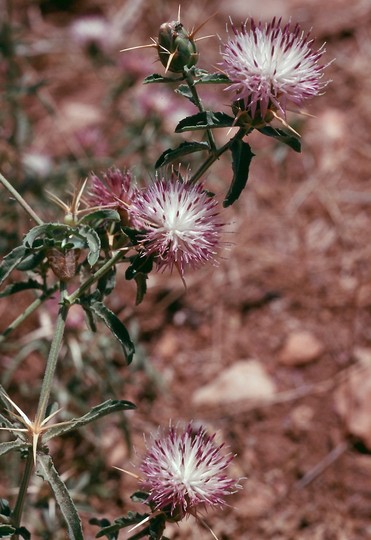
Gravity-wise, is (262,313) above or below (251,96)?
above

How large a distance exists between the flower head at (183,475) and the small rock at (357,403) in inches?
61.3

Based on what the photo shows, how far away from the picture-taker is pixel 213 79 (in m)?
1.60

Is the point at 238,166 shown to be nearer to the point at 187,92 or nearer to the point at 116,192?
the point at 187,92

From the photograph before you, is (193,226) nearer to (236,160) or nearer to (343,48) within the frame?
(236,160)

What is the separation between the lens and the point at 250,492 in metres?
2.96

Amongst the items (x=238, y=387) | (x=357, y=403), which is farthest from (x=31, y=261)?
(x=357, y=403)

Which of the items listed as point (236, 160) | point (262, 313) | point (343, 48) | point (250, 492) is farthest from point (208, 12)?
point (236, 160)

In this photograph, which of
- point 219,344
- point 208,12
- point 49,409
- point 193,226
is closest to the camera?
point 193,226

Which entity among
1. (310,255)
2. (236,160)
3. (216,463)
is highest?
(310,255)

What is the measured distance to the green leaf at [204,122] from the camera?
160 cm

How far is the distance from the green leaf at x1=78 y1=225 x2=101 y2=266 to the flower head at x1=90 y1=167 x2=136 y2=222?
3.3 inches

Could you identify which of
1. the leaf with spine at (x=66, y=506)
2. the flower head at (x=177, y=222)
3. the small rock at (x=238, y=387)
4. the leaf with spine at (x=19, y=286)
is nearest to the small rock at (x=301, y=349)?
the small rock at (x=238, y=387)

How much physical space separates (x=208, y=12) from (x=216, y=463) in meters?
4.21

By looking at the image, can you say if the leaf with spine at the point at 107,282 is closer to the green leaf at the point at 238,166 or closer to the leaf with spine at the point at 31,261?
the leaf with spine at the point at 31,261
